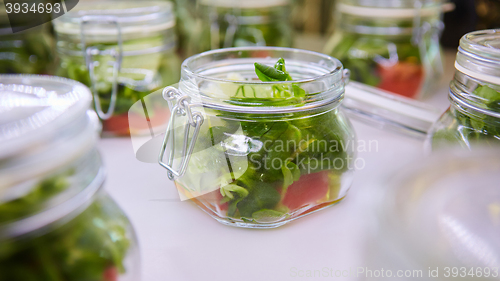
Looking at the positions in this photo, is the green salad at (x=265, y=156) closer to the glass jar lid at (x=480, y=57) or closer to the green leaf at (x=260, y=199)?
the green leaf at (x=260, y=199)

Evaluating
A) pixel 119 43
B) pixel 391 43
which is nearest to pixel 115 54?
pixel 119 43

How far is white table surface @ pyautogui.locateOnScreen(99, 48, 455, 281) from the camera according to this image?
0.38 meters

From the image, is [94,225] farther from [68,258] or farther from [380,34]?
[380,34]

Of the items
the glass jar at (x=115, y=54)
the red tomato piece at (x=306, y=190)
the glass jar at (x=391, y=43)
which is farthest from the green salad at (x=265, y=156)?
the glass jar at (x=391, y=43)

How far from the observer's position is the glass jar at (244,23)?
2.64ft

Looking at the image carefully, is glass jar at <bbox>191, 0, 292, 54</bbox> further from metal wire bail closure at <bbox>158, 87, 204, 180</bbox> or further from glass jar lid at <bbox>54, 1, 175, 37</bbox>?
metal wire bail closure at <bbox>158, 87, 204, 180</bbox>

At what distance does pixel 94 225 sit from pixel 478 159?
11.8 inches

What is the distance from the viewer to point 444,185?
32 cm

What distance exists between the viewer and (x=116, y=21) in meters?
0.60

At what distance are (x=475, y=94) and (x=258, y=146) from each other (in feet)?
0.77

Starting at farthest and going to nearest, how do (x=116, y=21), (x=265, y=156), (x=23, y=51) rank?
(x=23, y=51), (x=116, y=21), (x=265, y=156)

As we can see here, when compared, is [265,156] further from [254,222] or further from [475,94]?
[475,94]

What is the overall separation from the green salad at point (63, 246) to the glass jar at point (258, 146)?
126mm

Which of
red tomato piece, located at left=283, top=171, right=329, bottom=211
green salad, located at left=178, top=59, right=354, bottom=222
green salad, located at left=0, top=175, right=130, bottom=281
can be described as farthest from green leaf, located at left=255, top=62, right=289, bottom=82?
green salad, located at left=0, top=175, right=130, bottom=281
